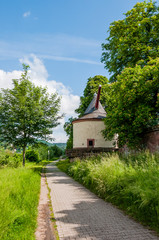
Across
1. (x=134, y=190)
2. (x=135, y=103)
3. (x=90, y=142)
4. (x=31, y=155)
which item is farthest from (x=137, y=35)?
(x=31, y=155)

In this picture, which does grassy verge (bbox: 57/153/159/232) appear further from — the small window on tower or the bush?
the bush

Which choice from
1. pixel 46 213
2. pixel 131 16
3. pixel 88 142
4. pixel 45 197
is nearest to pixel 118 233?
pixel 46 213

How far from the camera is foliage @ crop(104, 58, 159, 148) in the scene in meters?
14.0

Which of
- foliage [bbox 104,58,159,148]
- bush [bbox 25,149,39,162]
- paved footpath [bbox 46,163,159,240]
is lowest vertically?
bush [bbox 25,149,39,162]

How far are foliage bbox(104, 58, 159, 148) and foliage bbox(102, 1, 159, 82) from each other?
156 inches

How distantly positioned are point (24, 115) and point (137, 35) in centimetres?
1357

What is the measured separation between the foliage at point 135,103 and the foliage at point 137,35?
13.0ft

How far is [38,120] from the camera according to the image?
15.4 metres

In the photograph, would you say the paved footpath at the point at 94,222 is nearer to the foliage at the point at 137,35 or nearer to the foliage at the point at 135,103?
the foliage at the point at 135,103

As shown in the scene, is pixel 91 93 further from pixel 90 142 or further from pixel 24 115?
pixel 24 115

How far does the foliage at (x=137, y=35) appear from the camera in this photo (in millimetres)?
18203

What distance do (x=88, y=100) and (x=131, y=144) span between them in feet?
55.2

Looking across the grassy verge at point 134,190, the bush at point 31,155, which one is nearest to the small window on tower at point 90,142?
the grassy verge at point 134,190

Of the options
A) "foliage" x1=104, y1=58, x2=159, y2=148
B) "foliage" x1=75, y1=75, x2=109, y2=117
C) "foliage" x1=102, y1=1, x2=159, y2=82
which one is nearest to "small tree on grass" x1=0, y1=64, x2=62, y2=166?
"foliage" x1=104, y1=58, x2=159, y2=148
